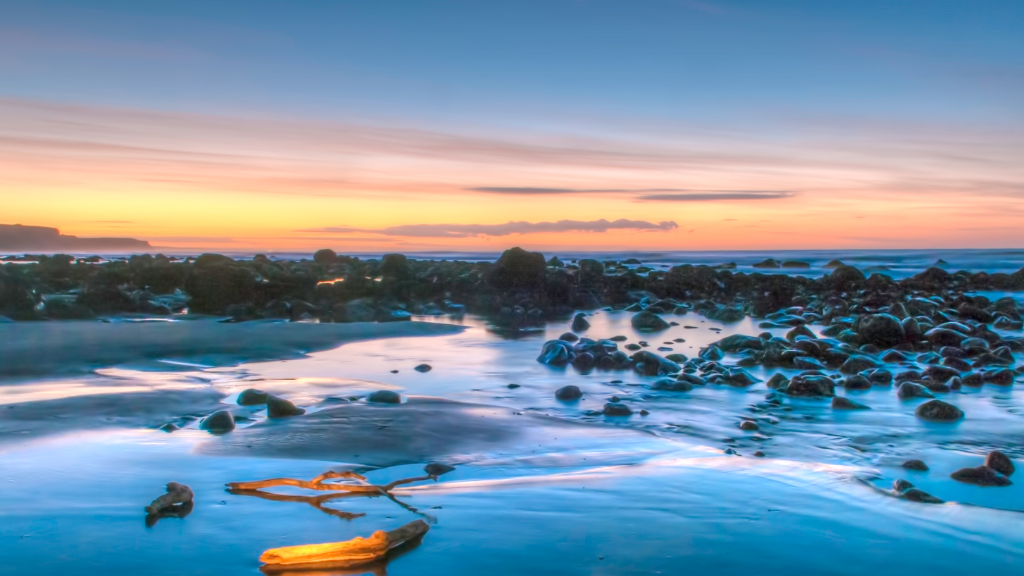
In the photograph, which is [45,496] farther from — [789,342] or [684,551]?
[789,342]

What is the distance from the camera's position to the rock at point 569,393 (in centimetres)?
523

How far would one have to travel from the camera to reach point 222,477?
312cm

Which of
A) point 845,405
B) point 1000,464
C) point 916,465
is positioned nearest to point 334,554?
point 916,465

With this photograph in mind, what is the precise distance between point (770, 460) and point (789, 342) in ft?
13.3

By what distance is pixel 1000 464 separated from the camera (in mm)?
3398

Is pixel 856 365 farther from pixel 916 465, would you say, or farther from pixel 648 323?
pixel 648 323

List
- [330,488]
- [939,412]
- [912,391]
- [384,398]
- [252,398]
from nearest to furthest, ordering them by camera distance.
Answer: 1. [330,488]
2. [939,412]
3. [252,398]
4. [384,398]
5. [912,391]

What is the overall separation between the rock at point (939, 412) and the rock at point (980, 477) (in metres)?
1.34

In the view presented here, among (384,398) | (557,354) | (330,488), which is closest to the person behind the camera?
(330,488)

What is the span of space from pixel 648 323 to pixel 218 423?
279 inches

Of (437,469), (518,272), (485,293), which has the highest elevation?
(518,272)

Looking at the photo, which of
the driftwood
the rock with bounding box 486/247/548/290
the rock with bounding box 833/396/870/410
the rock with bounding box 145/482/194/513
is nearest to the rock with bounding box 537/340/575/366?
the rock with bounding box 833/396/870/410

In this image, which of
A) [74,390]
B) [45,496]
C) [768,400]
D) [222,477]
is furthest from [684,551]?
[74,390]

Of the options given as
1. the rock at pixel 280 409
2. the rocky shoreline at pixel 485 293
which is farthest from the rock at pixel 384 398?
the rocky shoreline at pixel 485 293
